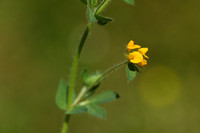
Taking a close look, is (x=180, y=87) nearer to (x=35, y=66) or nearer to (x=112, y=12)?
(x=112, y=12)

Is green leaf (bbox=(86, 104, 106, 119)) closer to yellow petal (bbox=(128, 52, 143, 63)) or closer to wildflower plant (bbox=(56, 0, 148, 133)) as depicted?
wildflower plant (bbox=(56, 0, 148, 133))

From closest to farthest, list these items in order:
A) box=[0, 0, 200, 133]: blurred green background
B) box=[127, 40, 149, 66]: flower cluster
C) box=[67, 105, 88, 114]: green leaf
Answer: box=[127, 40, 149, 66]: flower cluster → box=[67, 105, 88, 114]: green leaf → box=[0, 0, 200, 133]: blurred green background

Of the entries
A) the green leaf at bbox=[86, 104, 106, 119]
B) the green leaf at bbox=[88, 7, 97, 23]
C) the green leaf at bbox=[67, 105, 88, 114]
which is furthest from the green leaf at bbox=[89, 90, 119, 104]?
the green leaf at bbox=[88, 7, 97, 23]

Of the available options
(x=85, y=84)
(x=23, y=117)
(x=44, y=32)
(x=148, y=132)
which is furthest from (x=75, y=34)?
(x=85, y=84)

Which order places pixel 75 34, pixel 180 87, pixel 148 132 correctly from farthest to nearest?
1. pixel 75 34
2. pixel 180 87
3. pixel 148 132

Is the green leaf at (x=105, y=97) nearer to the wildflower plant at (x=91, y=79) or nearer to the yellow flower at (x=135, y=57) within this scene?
the wildflower plant at (x=91, y=79)

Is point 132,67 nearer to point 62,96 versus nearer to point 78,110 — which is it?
point 78,110
